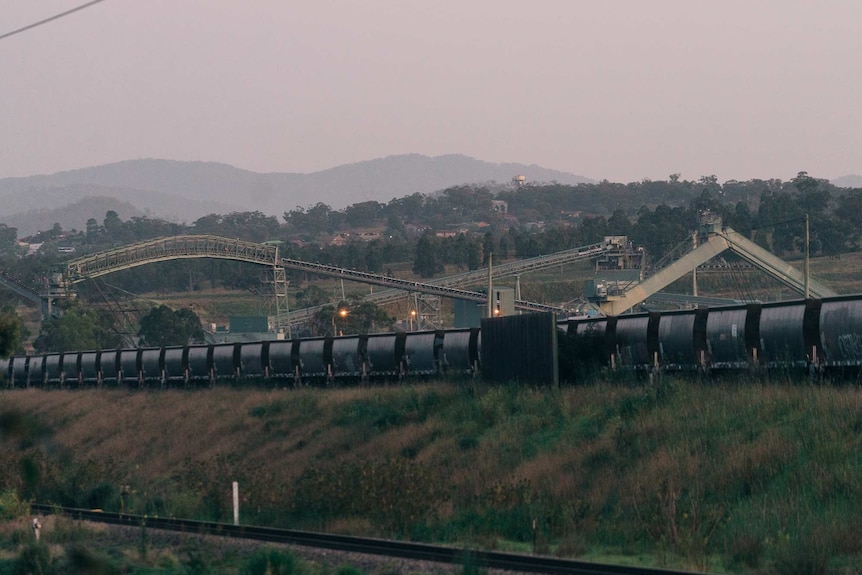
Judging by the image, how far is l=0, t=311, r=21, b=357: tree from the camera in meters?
6.80

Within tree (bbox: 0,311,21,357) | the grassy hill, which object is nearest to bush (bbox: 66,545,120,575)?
tree (bbox: 0,311,21,357)

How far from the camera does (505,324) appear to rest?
103 ft

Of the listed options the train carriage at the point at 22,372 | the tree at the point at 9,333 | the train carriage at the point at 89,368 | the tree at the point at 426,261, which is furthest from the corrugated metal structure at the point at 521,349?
the tree at the point at 426,261

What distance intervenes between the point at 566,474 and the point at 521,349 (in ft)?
31.7

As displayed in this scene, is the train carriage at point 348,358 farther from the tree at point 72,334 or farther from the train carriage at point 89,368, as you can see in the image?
the tree at point 72,334

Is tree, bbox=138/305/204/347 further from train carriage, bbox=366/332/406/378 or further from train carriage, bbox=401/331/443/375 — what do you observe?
train carriage, bbox=401/331/443/375

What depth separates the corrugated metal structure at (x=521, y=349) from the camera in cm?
2950

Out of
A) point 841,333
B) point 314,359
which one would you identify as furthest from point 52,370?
point 841,333

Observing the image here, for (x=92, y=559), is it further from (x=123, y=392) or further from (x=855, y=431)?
(x=123, y=392)

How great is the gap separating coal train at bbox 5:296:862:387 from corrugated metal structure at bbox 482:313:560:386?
0.23m

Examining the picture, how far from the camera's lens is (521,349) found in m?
30.7

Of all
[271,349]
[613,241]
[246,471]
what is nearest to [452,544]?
[246,471]

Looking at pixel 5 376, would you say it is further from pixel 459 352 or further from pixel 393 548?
pixel 459 352

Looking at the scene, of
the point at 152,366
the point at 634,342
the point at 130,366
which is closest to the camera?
the point at 634,342
